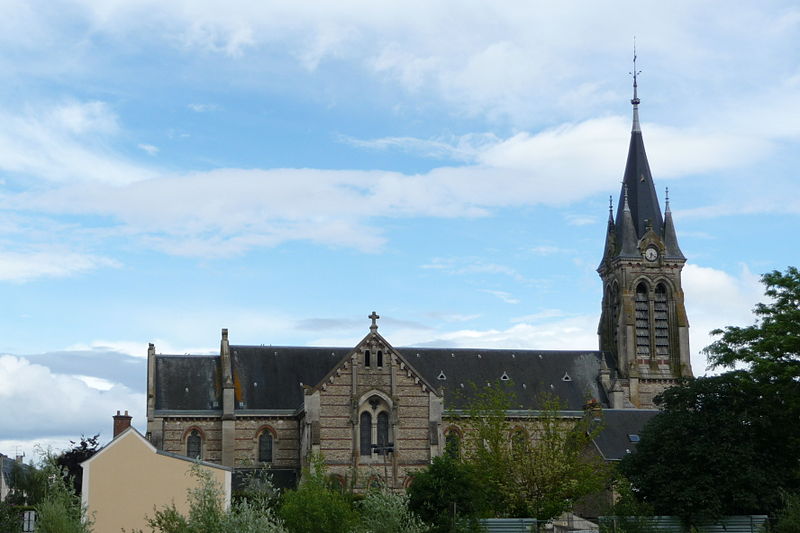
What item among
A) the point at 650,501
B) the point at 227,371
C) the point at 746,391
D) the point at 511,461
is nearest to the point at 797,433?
the point at 746,391

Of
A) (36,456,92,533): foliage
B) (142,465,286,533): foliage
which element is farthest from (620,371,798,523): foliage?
(36,456,92,533): foliage

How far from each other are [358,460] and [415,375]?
6.20 m

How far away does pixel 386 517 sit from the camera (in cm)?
3231

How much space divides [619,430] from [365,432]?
659 inches

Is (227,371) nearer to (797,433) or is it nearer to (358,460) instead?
(358,460)

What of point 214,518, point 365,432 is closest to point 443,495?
point 214,518

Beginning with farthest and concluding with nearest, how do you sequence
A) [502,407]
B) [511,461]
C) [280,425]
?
[280,425], [502,407], [511,461]

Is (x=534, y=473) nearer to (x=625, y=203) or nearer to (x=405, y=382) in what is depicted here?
(x=405, y=382)

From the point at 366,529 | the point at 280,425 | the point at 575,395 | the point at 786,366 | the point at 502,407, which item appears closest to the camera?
the point at 366,529

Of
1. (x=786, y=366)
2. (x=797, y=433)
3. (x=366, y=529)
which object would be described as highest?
(x=786, y=366)

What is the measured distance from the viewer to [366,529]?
3275 cm

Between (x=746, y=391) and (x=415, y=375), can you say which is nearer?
(x=746, y=391)

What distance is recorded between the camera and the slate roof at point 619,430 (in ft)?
212

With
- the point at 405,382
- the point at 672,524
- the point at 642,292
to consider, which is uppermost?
the point at 642,292
